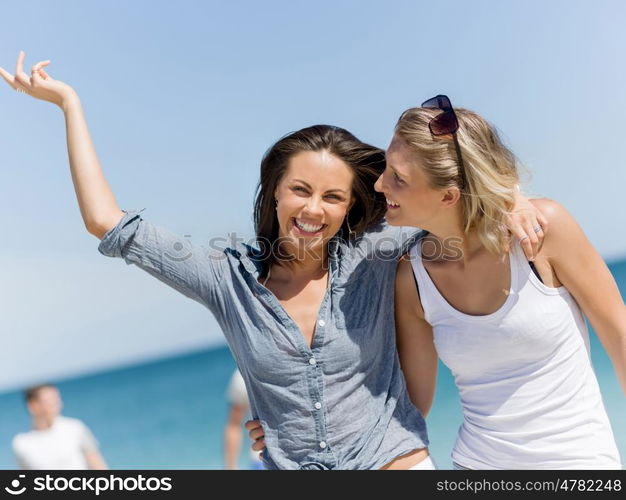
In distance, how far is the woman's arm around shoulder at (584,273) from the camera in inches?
118

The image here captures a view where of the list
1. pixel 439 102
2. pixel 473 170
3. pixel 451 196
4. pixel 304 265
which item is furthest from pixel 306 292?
pixel 439 102

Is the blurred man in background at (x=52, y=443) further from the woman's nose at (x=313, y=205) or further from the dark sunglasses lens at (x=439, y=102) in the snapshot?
the dark sunglasses lens at (x=439, y=102)

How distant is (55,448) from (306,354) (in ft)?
15.4

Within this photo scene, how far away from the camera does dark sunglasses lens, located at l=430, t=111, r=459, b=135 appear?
3094 millimetres

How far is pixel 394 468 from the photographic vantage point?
3084 mm

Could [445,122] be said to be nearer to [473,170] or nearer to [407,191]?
[473,170]

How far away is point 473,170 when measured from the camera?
3.14 meters

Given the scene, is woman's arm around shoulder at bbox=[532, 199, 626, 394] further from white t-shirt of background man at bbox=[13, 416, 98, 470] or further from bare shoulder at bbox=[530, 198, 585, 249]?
white t-shirt of background man at bbox=[13, 416, 98, 470]

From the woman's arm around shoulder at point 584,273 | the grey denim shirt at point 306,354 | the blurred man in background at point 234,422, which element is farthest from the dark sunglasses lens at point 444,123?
the blurred man in background at point 234,422

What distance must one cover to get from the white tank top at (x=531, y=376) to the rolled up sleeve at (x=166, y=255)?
0.98m

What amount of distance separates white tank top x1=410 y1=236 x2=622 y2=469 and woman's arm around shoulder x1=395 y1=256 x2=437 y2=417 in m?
0.16
